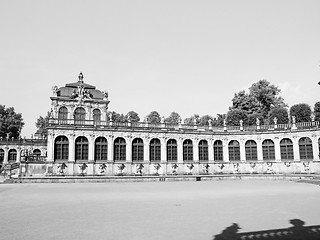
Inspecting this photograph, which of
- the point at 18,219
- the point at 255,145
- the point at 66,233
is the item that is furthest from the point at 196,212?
the point at 255,145

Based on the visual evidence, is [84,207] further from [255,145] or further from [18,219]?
[255,145]

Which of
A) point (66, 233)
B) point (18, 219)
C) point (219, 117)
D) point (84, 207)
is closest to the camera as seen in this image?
point (66, 233)

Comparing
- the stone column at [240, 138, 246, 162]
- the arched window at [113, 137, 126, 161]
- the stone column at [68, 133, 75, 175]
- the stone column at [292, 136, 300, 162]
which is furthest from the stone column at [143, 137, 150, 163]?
the stone column at [292, 136, 300, 162]

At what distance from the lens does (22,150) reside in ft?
208

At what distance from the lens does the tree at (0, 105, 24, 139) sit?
76875 mm

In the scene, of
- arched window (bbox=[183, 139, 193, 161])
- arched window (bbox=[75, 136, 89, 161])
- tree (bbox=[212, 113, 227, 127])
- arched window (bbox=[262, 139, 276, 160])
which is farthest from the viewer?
tree (bbox=[212, 113, 227, 127])

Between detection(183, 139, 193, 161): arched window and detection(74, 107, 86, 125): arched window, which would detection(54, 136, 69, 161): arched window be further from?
detection(183, 139, 193, 161): arched window

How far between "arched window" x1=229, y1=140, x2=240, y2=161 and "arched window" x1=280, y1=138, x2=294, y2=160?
7.20 metres

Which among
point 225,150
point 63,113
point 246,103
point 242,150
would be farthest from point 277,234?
point 246,103

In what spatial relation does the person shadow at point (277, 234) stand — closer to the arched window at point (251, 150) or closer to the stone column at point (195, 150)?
the stone column at point (195, 150)

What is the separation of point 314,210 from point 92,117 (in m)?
42.1

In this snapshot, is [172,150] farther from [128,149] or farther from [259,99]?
[259,99]

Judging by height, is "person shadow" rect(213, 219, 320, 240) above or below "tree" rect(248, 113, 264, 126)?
below

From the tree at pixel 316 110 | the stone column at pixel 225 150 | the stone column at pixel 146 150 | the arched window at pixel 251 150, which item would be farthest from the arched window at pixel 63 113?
the tree at pixel 316 110
